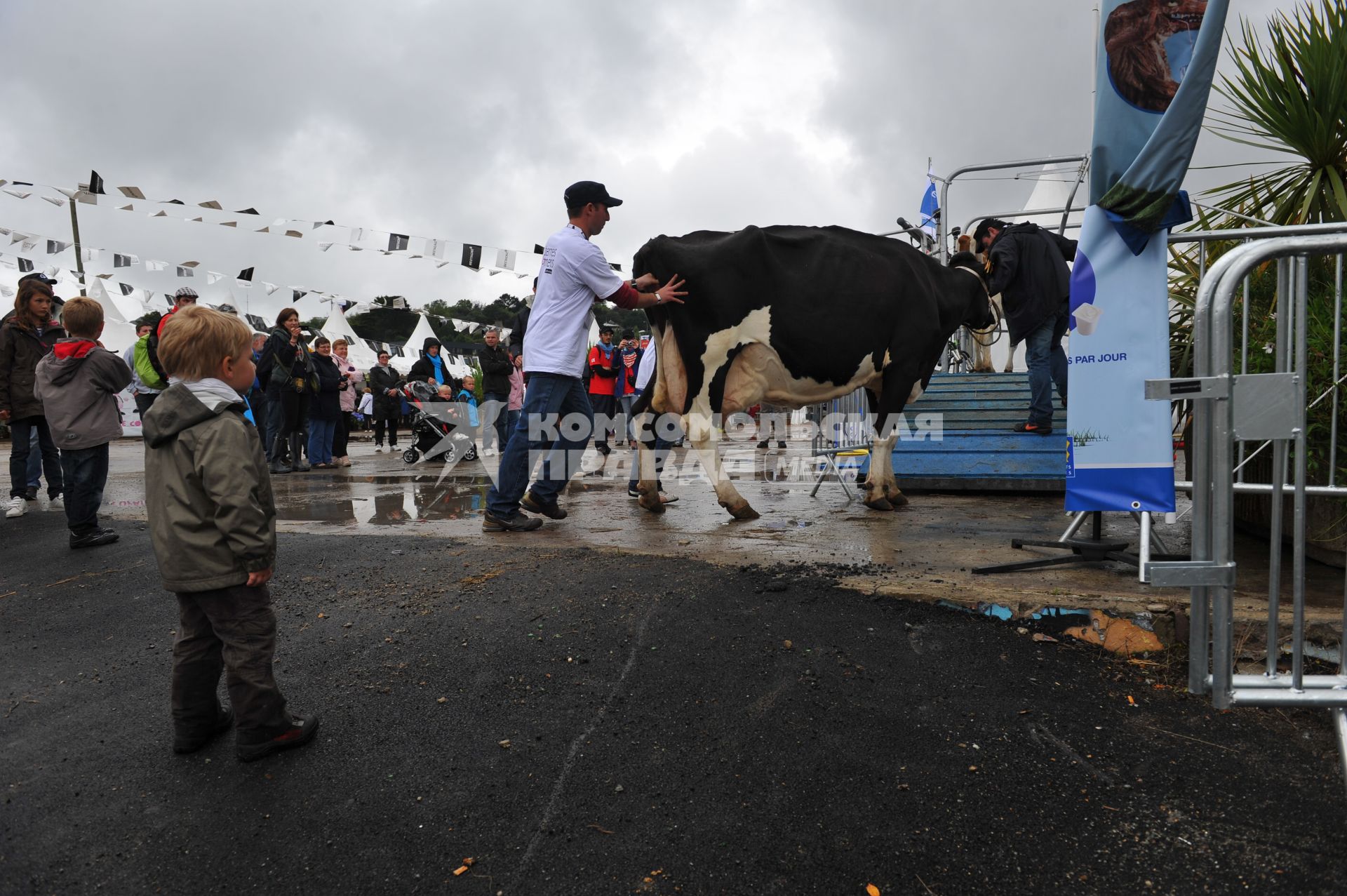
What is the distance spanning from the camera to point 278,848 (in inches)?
74.3

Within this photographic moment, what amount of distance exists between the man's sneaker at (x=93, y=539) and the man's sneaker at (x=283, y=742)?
3.36 m

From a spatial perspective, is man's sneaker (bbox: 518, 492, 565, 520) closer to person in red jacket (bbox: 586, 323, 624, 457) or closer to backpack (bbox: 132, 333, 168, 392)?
backpack (bbox: 132, 333, 168, 392)

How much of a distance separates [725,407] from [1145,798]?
→ 3.65 m

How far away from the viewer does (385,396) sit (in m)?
13.8

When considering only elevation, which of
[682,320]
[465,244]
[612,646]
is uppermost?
[465,244]

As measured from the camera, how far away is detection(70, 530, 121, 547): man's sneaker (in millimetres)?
4816

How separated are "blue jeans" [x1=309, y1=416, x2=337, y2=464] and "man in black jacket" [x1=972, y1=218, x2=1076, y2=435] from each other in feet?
26.4

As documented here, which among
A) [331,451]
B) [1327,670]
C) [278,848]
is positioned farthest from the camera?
[331,451]

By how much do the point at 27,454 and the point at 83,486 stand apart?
1829 millimetres

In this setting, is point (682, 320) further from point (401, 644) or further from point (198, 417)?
point (198, 417)

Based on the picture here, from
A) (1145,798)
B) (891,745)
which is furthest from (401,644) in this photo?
(1145,798)

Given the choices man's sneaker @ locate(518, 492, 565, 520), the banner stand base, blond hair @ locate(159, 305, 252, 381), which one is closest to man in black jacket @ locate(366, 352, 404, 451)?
man's sneaker @ locate(518, 492, 565, 520)

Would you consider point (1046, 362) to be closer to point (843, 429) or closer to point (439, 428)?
point (843, 429)

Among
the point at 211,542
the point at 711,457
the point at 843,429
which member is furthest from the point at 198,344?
the point at 843,429
